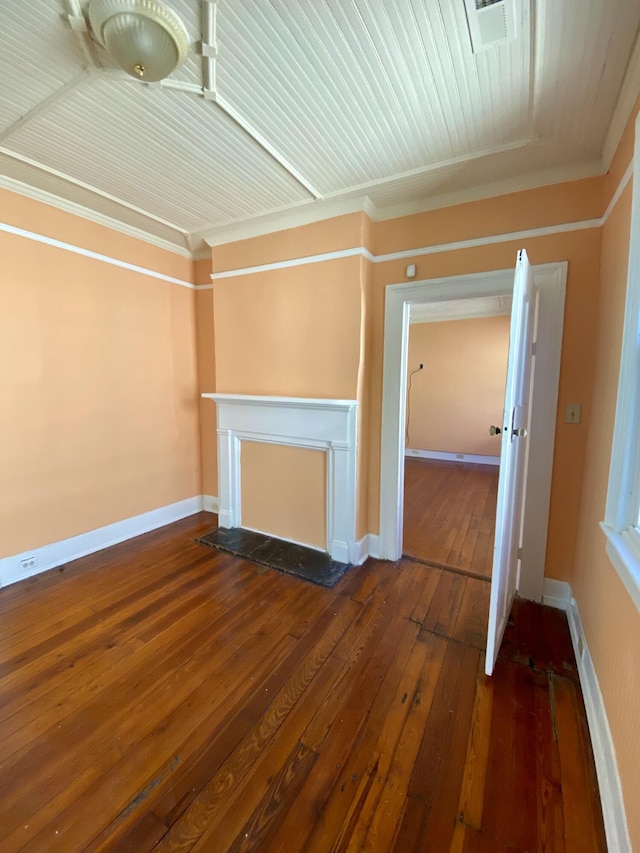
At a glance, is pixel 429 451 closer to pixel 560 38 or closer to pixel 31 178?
pixel 560 38

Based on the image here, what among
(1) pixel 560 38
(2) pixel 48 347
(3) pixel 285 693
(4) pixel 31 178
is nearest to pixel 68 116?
(4) pixel 31 178

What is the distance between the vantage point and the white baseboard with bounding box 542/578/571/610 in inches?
81.9

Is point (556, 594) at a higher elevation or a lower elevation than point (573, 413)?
lower

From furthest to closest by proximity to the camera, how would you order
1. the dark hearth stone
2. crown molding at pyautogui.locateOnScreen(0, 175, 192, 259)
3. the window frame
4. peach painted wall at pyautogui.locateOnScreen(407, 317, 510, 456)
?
peach painted wall at pyautogui.locateOnScreen(407, 317, 510, 456)
the dark hearth stone
crown molding at pyautogui.locateOnScreen(0, 175, 192, 259)
the window frame

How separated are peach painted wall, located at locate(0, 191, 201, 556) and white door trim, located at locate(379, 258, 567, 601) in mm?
1997

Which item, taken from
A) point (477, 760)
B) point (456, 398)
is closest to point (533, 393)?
point (477, 760)

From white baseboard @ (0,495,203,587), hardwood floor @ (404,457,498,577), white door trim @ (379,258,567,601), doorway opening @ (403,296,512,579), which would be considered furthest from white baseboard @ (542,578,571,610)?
white baseboard @ (0,495,203,587)

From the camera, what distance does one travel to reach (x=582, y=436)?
78.2 inches

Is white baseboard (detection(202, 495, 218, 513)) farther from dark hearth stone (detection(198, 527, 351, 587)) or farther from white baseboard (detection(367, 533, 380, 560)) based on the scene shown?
white baseboard (detection(367, 533, 380, 560))

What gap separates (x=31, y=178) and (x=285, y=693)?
320 cm

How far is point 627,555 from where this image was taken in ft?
3.67

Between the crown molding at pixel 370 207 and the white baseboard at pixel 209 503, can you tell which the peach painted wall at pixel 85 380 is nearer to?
the white baseboard at pixel 209 503

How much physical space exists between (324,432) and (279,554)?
3.32 feet

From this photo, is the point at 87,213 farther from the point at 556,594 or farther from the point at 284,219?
the point at 556,594
